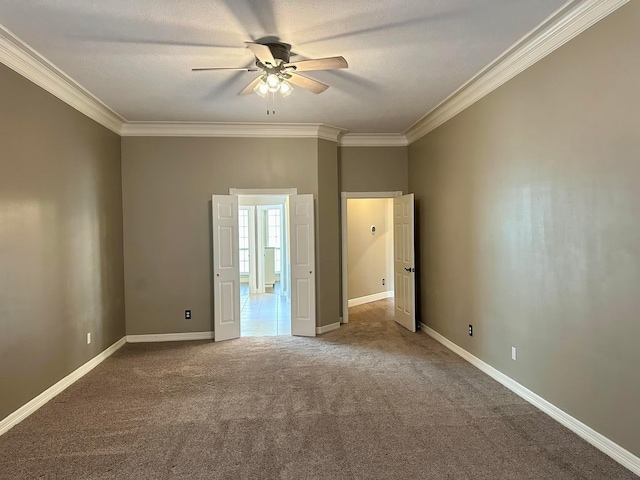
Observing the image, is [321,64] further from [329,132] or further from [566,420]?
[566,420]

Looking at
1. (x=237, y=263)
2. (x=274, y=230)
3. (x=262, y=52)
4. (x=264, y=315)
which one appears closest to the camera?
(x=262, y=52)

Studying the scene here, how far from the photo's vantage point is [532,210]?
3.22 m

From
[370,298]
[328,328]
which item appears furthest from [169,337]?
[370,298]

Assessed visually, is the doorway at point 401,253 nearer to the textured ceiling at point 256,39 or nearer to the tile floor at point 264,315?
the tile floor at point 264,315

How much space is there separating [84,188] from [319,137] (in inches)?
118

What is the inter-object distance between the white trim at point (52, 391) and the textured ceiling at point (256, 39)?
281 centimetres

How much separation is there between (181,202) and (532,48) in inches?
171

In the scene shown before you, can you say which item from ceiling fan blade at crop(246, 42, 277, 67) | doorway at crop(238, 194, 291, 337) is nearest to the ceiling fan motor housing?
ceiling fan blade at crop(246, 42, 277, 67)

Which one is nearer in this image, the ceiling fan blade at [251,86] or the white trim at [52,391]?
the white trim at [52,391]

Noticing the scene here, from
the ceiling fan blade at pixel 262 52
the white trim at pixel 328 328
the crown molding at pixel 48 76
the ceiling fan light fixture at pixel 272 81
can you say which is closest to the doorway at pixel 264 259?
the white trim at pixel 328 328

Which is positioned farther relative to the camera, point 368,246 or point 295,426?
point 368,246

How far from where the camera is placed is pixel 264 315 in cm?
688

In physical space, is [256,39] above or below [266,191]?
above

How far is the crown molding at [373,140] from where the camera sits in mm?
6009
